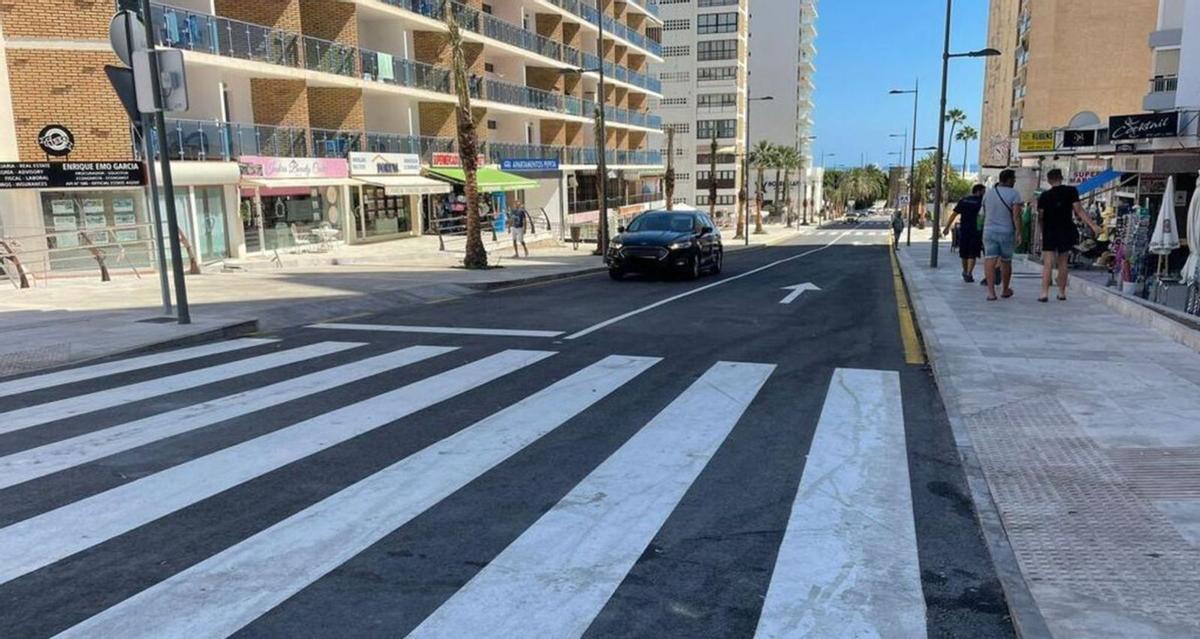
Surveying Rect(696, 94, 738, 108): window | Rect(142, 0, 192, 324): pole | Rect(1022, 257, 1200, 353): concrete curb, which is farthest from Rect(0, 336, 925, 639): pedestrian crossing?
Rect(696, 94, 738, 108): window

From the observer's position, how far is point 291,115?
2461 centimetres

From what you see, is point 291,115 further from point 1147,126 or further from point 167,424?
point 1147,126

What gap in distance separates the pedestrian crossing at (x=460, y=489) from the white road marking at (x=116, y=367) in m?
0.04

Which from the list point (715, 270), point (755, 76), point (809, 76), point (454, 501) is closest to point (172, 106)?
point (454, 501)

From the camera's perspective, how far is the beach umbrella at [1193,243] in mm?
9266

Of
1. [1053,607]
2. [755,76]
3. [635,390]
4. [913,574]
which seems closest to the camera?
[1053,607]

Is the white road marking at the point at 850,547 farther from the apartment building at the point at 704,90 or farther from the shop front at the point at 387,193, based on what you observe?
the apartment building at the point at 704,90

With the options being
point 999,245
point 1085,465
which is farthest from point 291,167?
point 1085,465

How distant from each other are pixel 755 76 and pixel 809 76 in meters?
16.4

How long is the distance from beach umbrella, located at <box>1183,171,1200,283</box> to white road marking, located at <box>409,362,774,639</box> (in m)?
6.98

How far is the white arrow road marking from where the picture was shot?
13.3m

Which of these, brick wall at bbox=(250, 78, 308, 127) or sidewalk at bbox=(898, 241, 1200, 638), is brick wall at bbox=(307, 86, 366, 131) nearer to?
brick wall at bbox=(250, 78, 308, 127)

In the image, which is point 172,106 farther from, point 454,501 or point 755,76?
point 755,76

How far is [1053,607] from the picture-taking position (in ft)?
10.1
